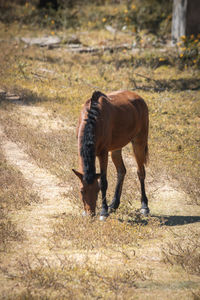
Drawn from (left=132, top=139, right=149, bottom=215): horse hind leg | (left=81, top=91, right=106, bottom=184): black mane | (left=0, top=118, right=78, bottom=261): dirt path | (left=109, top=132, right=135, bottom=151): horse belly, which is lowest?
(left=0, top=118, right=78, bottom=261): dirt path

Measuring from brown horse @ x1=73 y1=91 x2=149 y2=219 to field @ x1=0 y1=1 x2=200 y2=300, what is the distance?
0.40 meters

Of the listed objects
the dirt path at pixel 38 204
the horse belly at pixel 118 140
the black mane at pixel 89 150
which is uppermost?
the black mane at pixel 89 150

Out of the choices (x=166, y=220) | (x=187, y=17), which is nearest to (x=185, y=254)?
(x=166, y=220)

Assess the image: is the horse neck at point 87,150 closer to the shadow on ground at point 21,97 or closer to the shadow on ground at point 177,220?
the shadow on ground at point 177,220

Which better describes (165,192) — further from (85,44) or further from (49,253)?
(85,44)

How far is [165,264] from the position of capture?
16.9ft

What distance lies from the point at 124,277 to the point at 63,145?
5364 millimetres

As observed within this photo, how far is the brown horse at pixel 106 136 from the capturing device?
5801 millimetres

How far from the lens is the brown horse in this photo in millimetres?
5801

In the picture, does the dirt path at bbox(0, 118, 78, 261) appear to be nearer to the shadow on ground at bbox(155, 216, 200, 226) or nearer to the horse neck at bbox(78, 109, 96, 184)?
the horse neck at bbox(78, 109, 96, 184)

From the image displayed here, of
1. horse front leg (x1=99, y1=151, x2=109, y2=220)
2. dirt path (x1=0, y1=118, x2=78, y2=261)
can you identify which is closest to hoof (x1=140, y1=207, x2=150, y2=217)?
horse front leg (x1=99, y1=151, x2=109, y2=220)

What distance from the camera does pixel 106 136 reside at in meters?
6.40

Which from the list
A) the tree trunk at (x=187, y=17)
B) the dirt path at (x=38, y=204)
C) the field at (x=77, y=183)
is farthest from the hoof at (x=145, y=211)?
the tree trunk at (x=187, y=17)

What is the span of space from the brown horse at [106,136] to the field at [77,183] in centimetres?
40
